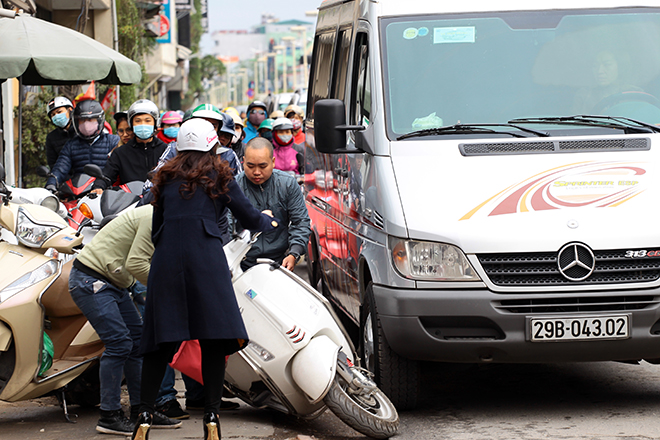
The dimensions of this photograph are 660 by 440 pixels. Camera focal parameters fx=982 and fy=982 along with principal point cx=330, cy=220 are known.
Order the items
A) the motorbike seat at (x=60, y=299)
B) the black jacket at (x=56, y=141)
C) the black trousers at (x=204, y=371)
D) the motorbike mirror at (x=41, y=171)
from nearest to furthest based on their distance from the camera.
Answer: the black trousers at (x=204, y=371), the motorbike seat at (x=60, y=299), the motorbike mirror at (x=41, y=171), the black jacket at (x=56, y=141)

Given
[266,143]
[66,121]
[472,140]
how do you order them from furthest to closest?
[66,121] < [266,143] < [472,140]

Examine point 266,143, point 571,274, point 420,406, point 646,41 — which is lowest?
point 420,406

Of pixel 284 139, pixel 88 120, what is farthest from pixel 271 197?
pixel 284 139

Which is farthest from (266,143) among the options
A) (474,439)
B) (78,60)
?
(78,60)

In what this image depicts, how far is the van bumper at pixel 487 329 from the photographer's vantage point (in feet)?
16.9

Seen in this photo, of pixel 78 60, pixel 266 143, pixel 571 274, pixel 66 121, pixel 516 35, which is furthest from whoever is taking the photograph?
pixel 66 121

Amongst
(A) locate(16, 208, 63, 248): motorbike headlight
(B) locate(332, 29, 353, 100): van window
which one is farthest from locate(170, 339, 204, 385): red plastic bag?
(B) locate(332, 29, 353, 100): van window

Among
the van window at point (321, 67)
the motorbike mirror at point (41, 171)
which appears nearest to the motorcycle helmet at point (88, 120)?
the motorbike mirror at point (41, 171)

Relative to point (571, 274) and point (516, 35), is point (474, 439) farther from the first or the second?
point (516, 35)

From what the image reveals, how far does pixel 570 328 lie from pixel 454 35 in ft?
6.77

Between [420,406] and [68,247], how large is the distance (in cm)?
Answer: 229

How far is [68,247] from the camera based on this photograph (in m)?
5.39

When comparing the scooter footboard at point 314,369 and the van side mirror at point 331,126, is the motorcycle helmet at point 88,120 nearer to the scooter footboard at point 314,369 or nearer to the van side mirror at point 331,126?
the van side mirror at point 331,126

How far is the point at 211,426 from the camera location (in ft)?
15.2
